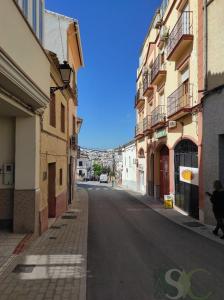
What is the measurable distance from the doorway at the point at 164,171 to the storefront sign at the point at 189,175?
17.5 feet

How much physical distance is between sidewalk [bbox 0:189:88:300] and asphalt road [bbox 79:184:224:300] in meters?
0.23

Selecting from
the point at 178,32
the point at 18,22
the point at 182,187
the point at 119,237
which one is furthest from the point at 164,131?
the point at 18,22

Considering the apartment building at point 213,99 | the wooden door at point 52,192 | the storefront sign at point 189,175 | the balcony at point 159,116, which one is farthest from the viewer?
the balcony at point 159,116

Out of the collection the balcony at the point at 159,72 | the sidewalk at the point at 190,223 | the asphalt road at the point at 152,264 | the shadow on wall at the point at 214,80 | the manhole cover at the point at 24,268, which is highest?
the balcony at the point at 159,72

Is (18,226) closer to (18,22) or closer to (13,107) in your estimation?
(13,107)

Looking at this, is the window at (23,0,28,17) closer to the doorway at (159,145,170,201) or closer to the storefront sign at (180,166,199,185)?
the storefront sign at (180,166,199,185)

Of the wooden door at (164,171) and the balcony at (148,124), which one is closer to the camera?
the wooden door at (164,171)

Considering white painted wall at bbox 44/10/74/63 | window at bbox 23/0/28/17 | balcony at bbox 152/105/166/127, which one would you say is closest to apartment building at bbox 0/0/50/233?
window at bbox 23/0/28/17

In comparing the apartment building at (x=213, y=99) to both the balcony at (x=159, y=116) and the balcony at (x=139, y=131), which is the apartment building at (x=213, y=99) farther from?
the balcony at (x=139, y=131)

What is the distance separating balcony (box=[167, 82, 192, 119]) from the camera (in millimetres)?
17425

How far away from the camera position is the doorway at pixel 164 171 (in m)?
24.9

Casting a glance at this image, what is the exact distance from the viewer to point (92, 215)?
58.5ft

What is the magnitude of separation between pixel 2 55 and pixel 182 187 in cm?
1491

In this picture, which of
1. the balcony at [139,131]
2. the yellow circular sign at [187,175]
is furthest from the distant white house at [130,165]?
the yellow circular sign at [187,175]
